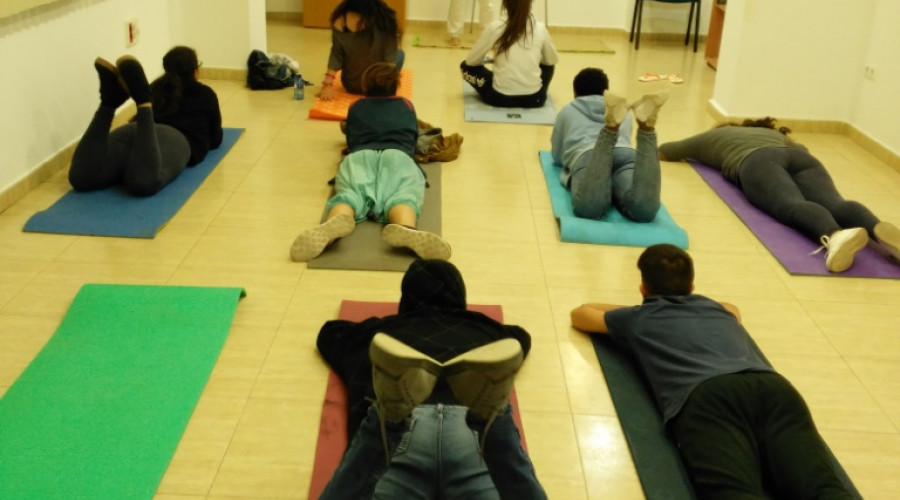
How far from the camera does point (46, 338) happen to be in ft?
8.95

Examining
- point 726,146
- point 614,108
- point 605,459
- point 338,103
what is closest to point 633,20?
point 338,103

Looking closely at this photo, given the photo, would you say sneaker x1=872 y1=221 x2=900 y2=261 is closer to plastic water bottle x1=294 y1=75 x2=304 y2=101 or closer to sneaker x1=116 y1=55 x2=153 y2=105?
sneaker x1=116 y1=55 x2=153 y2=105

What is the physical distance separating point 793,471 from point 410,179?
6.92ft

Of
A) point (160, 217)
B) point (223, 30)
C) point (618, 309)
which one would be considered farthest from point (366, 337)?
point (223, 30)

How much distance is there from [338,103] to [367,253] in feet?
7.31

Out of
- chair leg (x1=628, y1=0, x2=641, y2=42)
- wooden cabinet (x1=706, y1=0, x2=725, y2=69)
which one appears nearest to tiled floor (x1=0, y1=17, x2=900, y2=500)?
wooden cabinet (x1=706, y1=0, x2=725, y2=69)

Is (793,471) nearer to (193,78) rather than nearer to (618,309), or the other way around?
(618,309)

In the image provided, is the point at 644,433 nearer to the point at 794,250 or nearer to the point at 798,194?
the point at 794,250

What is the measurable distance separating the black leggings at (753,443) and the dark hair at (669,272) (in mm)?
402

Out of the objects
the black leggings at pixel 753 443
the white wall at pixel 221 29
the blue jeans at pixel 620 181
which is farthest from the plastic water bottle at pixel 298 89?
the black leggings at pixel 753 443

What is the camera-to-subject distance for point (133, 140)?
3865mm

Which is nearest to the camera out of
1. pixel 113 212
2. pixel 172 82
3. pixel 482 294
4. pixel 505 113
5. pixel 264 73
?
pixel 482 294

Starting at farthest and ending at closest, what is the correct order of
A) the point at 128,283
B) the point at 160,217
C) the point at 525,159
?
the point at 525,159 → the point at 160,217 → the point at 128,283

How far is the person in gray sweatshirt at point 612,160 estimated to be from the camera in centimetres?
354
